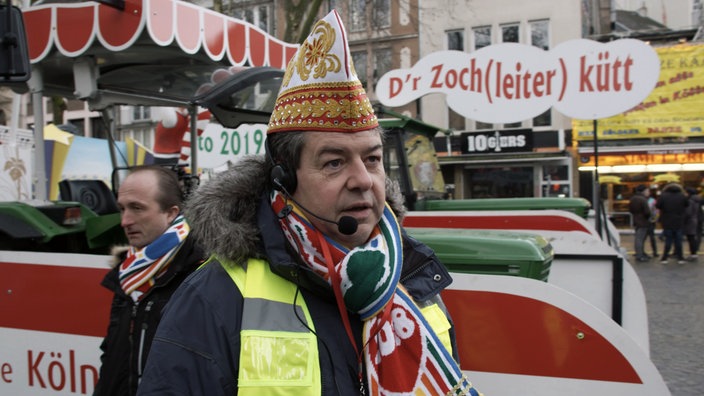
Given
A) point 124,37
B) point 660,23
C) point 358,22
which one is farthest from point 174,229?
point 660,23

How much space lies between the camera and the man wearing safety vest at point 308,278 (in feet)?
4.23

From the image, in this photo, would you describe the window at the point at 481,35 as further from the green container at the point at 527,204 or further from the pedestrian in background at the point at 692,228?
the green container at the point at 527,204

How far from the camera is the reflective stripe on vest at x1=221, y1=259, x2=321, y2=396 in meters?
1.27

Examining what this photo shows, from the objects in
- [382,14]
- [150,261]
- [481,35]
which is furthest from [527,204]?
[382,14]

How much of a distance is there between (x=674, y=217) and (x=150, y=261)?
13100 mm

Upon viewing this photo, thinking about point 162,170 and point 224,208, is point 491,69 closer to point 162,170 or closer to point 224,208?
point 162,170

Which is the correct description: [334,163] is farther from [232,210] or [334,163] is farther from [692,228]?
[692,228]

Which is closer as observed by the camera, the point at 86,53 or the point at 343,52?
the point at 343,52

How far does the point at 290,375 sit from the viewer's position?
1.28 metres

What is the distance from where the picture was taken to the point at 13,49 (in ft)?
10.3

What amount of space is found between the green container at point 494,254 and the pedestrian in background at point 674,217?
35.8ft

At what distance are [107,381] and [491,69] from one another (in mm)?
4772

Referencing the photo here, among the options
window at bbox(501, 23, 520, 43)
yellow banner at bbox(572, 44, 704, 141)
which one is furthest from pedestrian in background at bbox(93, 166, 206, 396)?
window at bbox(501, 23, 520, 43)

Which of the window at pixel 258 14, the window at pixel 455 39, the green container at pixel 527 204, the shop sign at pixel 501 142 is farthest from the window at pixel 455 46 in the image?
the green container at pixel 527 204
